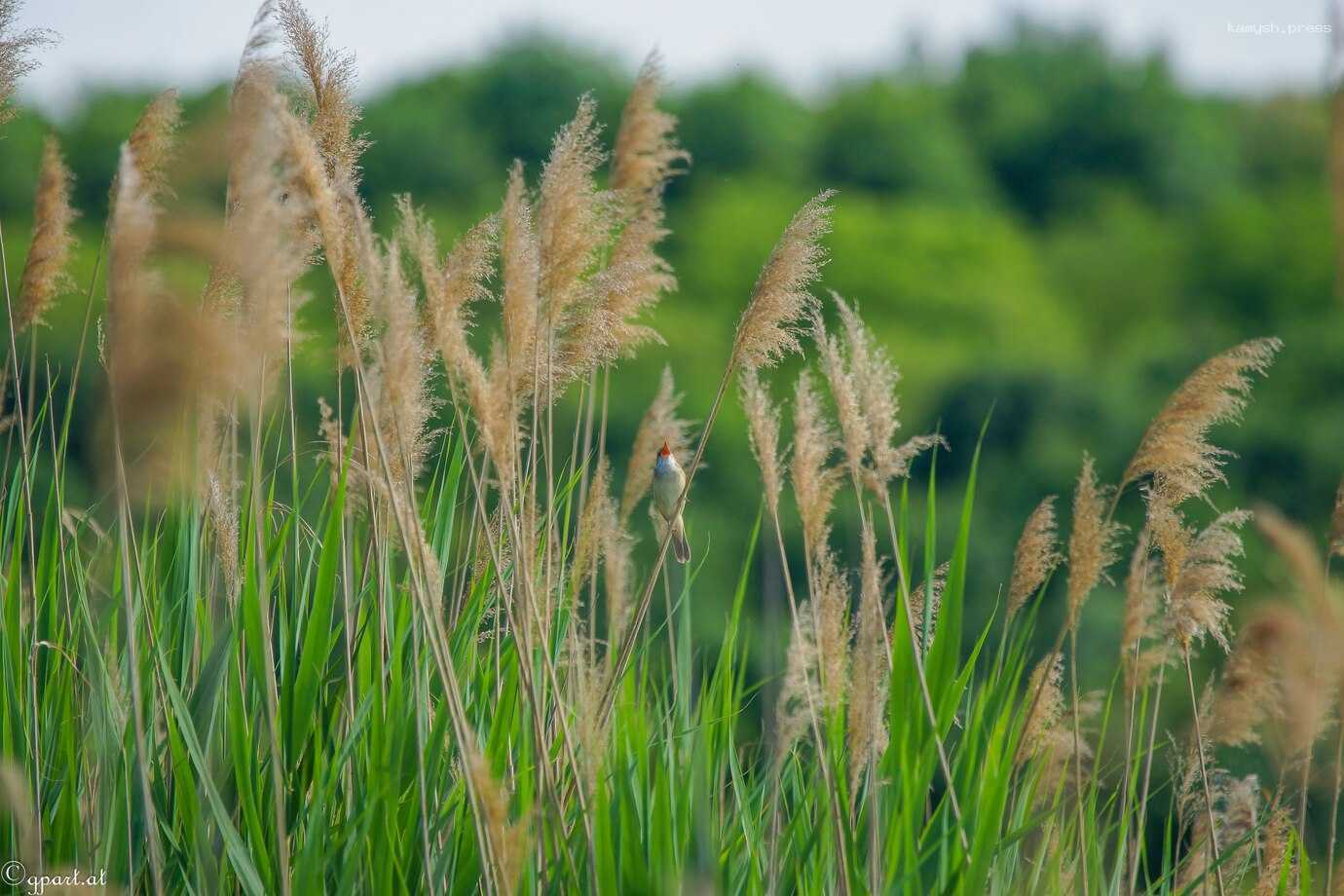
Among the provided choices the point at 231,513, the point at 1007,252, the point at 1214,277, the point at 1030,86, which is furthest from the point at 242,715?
the point at 1030,86

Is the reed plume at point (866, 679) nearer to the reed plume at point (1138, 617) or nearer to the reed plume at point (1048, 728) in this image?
the reed plume at point (1048, 728)

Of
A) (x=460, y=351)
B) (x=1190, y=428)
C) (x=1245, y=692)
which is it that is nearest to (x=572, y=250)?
(x=460, y=351)

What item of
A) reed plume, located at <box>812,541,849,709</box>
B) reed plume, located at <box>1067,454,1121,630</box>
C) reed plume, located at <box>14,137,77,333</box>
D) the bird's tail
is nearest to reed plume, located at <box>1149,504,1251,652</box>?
reed plume, located at <box>1067,454,1121,630</box>

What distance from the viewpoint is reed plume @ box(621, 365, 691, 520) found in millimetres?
3083

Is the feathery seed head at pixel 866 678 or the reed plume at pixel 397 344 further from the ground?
the reed plume at pixel 397 344

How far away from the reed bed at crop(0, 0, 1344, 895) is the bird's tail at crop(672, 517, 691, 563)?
0.18m

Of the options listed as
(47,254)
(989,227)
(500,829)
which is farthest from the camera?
(989,227)

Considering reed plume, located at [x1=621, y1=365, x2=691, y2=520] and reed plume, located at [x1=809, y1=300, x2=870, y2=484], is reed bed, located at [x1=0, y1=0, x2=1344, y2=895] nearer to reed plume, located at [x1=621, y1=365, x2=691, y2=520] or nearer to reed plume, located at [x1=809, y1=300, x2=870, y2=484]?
reed plume, located at [x1=809, y1=300, x2=870, y2=484]

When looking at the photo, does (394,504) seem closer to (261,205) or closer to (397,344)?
(397,344)

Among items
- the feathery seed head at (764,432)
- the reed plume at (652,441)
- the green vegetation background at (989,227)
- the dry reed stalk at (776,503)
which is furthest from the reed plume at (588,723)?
the green vegetation background at (989,227)

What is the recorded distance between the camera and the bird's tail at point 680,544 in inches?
115

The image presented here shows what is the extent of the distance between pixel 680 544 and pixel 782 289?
915 mm

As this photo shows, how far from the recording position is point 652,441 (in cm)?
315

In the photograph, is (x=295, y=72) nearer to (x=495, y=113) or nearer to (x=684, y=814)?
(x=684, y=814)
